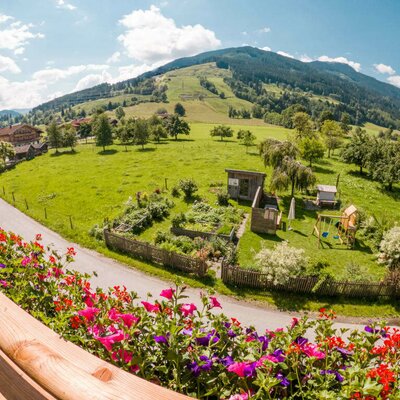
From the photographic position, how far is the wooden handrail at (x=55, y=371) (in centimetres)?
116

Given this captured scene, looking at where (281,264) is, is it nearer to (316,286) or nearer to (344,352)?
(316,286)

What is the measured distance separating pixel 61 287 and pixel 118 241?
16.0 m

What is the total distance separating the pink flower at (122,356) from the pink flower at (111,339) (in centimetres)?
7

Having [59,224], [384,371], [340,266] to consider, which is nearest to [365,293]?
[340,266]

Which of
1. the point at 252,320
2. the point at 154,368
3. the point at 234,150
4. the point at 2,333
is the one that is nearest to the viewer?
the point at 2,333

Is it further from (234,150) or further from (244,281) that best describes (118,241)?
(234,150)

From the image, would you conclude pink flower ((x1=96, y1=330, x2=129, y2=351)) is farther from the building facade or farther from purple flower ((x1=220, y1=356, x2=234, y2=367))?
the building facade

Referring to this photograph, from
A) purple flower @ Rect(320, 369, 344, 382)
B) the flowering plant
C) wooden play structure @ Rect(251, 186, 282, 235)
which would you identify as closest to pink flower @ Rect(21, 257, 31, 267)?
the flowering plant

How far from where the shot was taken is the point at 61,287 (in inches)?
137

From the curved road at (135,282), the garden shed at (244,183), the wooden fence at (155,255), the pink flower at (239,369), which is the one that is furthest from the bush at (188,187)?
the pink flower at (239,369)

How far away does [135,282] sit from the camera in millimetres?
15695

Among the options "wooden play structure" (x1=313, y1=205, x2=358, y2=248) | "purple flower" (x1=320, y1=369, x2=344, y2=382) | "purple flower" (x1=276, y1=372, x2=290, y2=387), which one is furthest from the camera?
"wooden play structure" (x1=313, y1=205, x2=358, y2=248)

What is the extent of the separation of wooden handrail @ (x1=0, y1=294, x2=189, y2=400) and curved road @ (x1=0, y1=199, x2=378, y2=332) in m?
12.4

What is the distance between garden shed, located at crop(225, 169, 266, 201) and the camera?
28.3m
